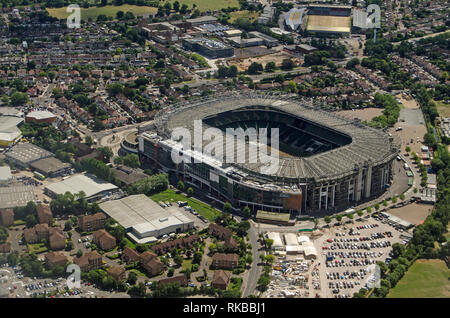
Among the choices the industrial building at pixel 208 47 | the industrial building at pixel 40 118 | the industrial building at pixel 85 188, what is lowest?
the industrial building at pixel 85 188

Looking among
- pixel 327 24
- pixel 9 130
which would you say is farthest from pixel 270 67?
pixel 9 130

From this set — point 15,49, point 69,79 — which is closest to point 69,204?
point 69,79

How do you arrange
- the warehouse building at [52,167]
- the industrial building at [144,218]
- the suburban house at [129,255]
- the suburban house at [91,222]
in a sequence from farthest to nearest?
1. the warehouse building at [52,167]
2. the suburban house at [91,222]
3. the industrial building at [144,218]
4. the suburban house at [129,255]

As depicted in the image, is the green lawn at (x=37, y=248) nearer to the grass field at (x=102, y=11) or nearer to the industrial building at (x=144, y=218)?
the industrial building at (x=144, y=218)

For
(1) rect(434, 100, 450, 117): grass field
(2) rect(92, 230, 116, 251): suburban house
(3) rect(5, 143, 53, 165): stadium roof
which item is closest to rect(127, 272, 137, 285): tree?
(2) rect(92, 230, 116, 251): suburban house

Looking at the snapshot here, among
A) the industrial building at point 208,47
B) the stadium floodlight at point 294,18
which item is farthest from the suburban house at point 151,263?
the stadium floodlight at point 294,18
